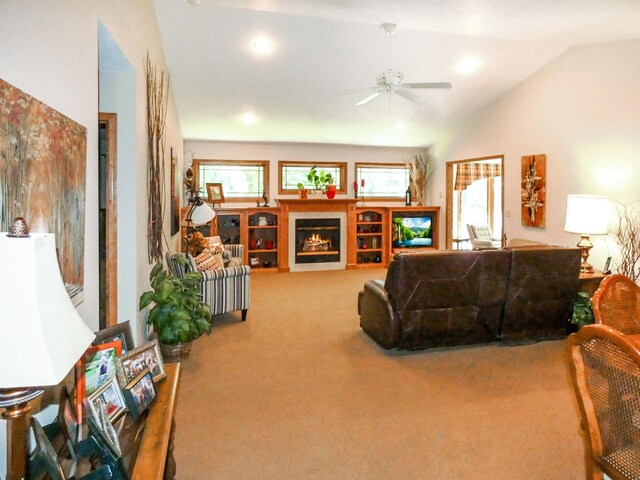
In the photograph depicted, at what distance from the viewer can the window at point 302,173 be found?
318 inches

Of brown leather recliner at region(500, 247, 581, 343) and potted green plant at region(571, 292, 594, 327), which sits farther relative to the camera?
potted green plant at region(571, 292, 594, 327)

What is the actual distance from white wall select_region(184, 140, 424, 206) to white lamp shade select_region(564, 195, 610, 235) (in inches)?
178

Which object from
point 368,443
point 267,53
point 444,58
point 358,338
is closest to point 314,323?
point 358,338

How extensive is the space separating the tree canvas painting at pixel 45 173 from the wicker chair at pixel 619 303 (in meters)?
2.37

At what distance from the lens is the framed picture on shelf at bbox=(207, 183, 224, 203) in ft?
23.6

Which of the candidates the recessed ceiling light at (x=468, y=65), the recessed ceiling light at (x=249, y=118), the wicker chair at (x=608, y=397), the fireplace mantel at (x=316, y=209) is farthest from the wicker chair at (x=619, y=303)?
the fireplace mantel at (x=316, y=209)

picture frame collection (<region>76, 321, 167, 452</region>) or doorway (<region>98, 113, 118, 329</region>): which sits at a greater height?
doorway (<region>98, 113, 118, 329</region>)

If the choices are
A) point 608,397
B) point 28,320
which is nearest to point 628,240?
point 608,397

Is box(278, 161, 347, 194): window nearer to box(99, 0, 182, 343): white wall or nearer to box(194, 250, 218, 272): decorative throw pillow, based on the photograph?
box(194, 250, 218, 272): decorative throw pillow

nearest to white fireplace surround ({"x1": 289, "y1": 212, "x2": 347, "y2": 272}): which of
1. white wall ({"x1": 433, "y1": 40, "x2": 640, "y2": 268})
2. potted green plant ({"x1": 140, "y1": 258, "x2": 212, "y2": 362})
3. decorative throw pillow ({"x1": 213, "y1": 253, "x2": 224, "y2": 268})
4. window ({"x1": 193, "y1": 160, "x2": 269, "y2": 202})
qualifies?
window ({"x1": 193, "y1": 160, "x2": 269, "y2": 202})

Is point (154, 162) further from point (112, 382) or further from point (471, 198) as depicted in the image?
point (471, 198)

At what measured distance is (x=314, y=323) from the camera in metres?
4.52

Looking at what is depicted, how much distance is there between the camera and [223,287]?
4.42 metres

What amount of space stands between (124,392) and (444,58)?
201 inches
